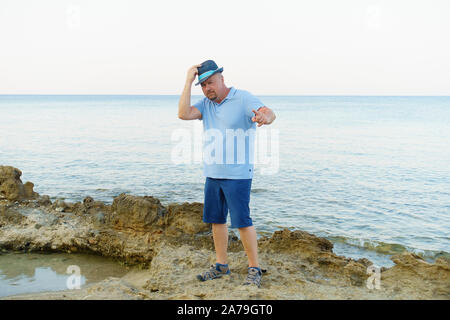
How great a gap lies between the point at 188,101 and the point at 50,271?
2762 mm

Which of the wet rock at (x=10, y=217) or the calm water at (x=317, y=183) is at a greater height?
the wet rock at (x=10, y=217)

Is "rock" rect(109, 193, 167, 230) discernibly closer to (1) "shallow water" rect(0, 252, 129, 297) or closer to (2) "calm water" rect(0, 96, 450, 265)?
(1) "shallow water" rect(0, 252, 129, 297)

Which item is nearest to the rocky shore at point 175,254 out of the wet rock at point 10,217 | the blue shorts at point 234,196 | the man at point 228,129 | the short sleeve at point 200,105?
the wet rock at point 10,217

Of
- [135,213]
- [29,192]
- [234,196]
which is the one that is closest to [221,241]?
[234,196]

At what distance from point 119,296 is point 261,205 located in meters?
5.48
